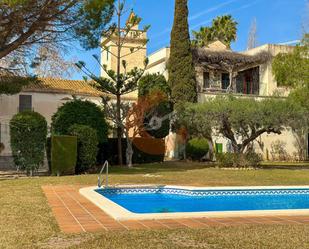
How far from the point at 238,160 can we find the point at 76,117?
8.26 meters

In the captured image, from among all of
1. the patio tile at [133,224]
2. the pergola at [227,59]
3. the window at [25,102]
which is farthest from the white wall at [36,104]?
the patio tile at [133,224]

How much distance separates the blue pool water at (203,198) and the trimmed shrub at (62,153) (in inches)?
219

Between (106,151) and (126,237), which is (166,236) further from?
(106,151)

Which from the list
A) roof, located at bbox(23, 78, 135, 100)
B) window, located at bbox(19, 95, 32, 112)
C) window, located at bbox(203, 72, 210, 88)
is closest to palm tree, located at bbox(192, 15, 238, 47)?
window, located at bbox(203, 72, 210, 88)

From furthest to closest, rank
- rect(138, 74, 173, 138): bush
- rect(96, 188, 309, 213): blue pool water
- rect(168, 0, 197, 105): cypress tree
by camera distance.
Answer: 1. rect(168, 0, 197, 105): cypress tree
2. rect(138, 74, 173, 138): bush
3. rect(96, 188, 309, 213): blue pool water

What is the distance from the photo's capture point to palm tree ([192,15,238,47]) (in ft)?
142

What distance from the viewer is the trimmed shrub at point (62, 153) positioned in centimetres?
1652

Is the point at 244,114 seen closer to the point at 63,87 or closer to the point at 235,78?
the point at 235,78

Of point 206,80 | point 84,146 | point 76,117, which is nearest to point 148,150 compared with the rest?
point 76,117

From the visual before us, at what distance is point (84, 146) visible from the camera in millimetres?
17594

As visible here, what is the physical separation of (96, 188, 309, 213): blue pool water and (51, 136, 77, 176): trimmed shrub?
5.56 metres

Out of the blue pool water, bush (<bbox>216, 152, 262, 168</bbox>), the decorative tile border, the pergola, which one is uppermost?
the pergola

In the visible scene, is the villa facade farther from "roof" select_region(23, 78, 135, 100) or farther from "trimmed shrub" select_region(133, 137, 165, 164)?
"roof" select_region(23, 78, 135, 100)

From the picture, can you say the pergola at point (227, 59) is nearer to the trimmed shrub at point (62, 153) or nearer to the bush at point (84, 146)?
the bush at point (84, 146)
